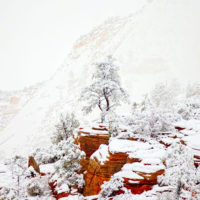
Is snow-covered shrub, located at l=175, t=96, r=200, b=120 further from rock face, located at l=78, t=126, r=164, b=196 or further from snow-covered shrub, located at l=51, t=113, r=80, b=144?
snow-covered shrub, located at l=51, t=113, r=80, b=144

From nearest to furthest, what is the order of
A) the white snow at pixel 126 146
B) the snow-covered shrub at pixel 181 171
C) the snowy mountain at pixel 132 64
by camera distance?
the snow-covered shrub at pixel 181 171 < the white snow at pixel 126 146 < the snowy mountain at pixel 132 64

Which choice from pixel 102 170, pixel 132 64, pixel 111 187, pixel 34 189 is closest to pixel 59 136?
pixel 34 189

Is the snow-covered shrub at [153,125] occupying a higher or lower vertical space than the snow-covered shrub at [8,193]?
higher

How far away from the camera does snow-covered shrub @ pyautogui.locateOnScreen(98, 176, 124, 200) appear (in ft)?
32.7

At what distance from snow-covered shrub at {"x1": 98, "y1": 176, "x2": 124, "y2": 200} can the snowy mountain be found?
3320cm

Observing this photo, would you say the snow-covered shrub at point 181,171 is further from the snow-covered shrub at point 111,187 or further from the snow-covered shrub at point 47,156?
the snow-covered shrub at point 47,156

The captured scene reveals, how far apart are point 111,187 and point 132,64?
169 ft

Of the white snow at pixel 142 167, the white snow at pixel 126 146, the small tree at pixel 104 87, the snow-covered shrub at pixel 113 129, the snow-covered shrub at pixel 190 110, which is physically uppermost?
the small tree at pixel 104 87

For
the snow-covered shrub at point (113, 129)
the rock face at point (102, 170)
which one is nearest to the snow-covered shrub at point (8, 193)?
the rock face at point (102, 170)

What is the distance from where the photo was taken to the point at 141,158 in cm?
1073

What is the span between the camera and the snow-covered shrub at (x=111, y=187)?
9.98 metres

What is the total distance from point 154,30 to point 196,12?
2492 cm

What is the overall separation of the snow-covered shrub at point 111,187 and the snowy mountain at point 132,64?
33198mm

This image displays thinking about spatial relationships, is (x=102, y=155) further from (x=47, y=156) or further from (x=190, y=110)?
(x=190, y=110)
